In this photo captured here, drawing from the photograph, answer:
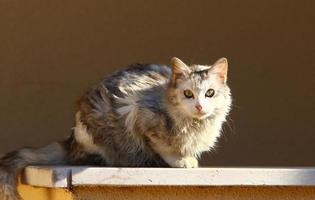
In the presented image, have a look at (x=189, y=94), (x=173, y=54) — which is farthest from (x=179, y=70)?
(x=173, y=54)

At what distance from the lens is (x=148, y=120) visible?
3.68m

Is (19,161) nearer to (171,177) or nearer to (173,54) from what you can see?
(171,177)

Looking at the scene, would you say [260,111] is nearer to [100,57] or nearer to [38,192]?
[100,57]

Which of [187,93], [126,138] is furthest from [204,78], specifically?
[126,138]

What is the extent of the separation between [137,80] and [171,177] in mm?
554

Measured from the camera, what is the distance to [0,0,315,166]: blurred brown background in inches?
210

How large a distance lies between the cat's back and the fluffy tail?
14.9 inches

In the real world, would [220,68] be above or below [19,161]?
above

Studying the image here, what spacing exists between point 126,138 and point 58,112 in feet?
5.70

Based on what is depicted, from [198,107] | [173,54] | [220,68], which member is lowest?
[173,54]

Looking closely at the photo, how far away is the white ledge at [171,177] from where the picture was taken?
3.37 m

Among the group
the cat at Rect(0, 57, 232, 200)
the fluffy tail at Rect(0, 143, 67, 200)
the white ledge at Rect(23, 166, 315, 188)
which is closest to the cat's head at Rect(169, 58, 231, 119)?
the cat at Rect(0, 57, 232, 200)

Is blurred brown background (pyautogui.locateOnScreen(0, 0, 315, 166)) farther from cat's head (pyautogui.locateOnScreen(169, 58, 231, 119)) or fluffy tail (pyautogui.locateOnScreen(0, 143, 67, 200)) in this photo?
cat's head (pyautogui.locateOnScreen(169, 58, 231, 119))

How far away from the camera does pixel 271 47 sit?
5566 mm
